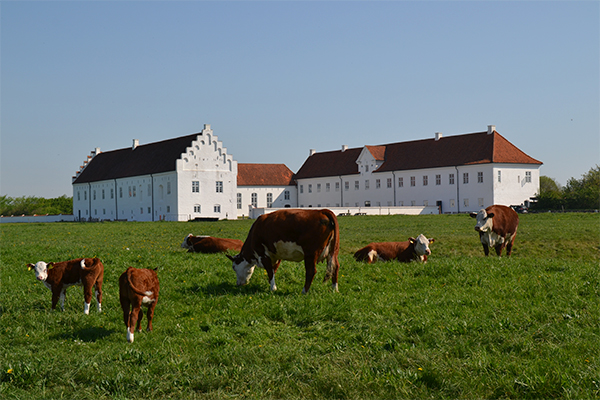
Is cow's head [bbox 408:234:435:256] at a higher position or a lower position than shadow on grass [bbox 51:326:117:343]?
higher

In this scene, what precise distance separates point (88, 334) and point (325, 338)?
3742mm

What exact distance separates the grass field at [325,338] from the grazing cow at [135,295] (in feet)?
0.95

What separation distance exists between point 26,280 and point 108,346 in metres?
5.85

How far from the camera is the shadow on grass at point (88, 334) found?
8.70 metres

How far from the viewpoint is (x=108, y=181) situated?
8306 cm

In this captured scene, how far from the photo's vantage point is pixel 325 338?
834cm

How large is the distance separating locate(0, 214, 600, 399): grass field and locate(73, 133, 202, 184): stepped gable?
198ft

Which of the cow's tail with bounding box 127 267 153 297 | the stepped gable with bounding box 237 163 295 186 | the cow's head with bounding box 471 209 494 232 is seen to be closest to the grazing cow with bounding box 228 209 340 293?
the cow's tail with bounding box 127 267 153 297

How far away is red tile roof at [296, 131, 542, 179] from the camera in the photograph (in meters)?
69.8

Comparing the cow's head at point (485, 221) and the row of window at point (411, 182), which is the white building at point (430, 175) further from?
the cow's head at point (485, 221)

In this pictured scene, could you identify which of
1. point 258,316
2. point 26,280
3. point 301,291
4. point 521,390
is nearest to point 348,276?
point 301,291

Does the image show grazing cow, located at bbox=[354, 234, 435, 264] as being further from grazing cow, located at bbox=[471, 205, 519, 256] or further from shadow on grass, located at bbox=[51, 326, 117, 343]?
shadow on grass, located at bbox=[51, 326, 117, 343]

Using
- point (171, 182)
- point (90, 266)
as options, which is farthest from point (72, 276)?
point (171, 182)

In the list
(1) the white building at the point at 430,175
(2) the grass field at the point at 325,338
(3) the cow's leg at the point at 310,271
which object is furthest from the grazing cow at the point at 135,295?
(1) the white building at the point at 430,175
